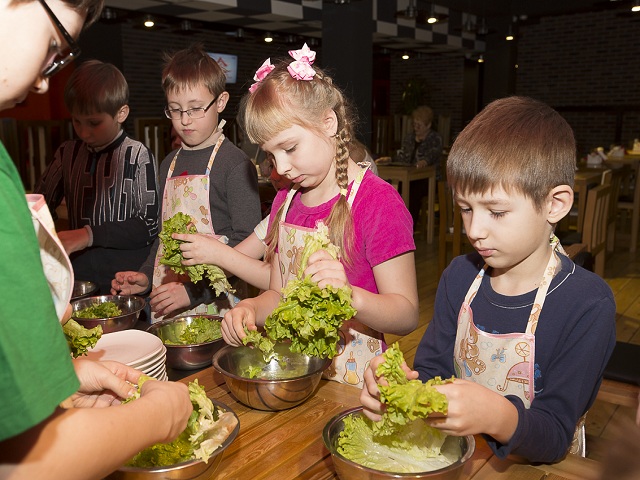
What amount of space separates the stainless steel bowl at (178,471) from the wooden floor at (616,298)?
86.2 inches

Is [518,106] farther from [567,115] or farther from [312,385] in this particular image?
[567,115]

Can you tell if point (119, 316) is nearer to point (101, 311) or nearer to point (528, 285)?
point (101, 311)

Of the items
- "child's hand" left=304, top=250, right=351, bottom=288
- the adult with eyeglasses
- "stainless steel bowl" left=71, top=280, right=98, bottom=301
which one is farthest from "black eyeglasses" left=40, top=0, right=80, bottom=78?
"stainless steel bowl" left=71, top=280, right=98, bottom=301

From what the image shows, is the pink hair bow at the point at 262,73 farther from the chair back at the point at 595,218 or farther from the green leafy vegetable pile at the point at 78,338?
the chair back at the point at 595,218

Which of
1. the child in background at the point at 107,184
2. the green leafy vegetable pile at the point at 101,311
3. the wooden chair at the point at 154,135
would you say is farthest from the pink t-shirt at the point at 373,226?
the wooden chair at the point at 154,135

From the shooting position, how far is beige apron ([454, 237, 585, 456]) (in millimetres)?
1475

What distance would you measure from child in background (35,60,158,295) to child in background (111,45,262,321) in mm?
184

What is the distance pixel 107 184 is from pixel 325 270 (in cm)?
194

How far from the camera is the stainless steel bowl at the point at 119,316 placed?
1.92m

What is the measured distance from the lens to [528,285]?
1535mm

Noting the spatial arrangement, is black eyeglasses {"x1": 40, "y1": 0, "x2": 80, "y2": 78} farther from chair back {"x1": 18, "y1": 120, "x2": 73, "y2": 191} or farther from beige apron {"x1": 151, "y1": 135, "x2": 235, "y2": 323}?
chair back {"x1": 18, "y1": 120, "x2": 73, "y2": 191}

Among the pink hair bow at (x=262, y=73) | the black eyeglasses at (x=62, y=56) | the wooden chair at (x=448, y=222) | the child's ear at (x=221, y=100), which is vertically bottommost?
the wooden chair at (x=448, y=222)

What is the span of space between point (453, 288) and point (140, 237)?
5.67 ft

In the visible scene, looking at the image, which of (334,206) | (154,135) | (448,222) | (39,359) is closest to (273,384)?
(334,206)
